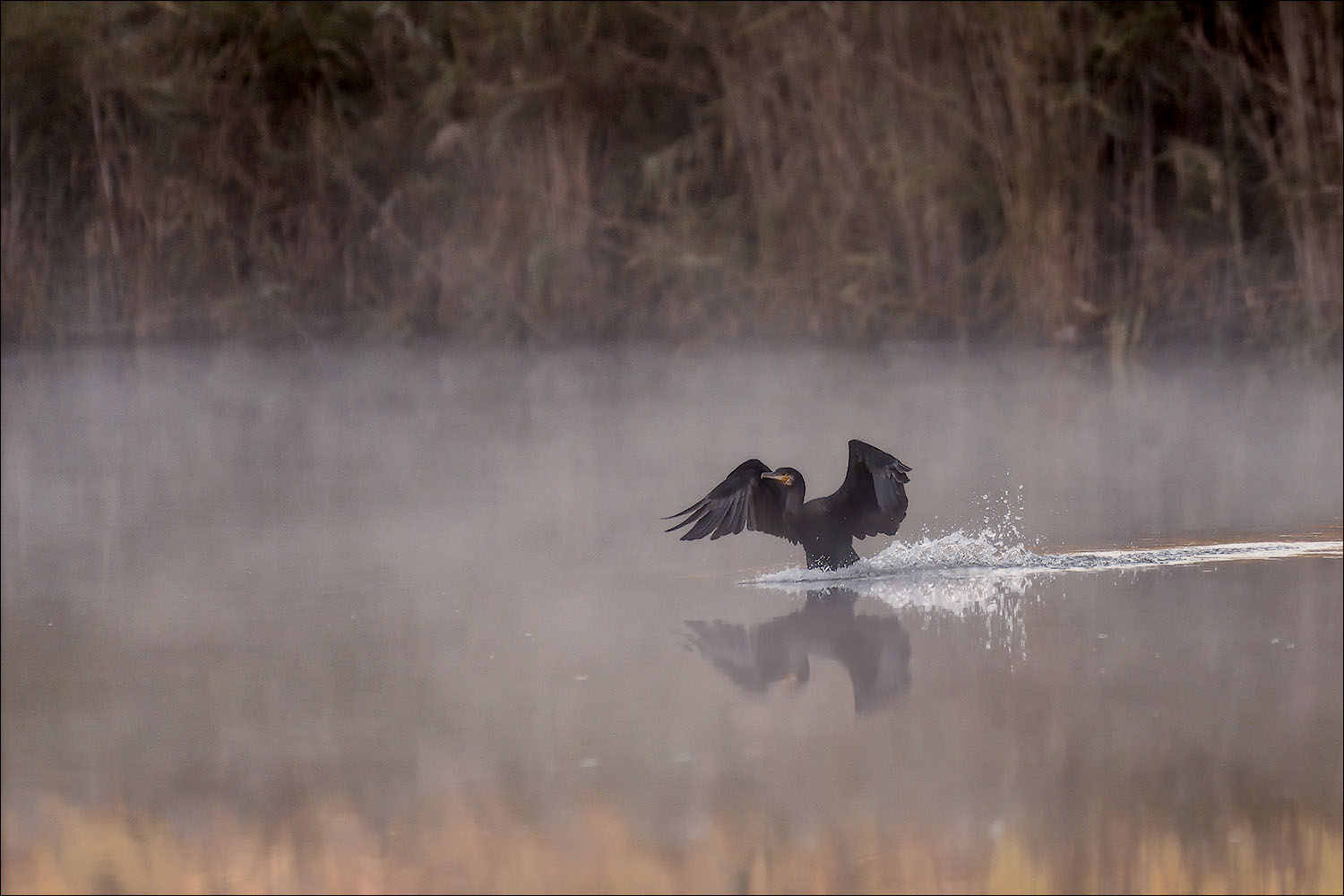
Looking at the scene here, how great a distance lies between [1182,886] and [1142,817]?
0.19 meters

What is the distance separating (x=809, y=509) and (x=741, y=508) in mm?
128

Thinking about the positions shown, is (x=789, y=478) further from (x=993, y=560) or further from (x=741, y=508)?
(x=993, y=560)

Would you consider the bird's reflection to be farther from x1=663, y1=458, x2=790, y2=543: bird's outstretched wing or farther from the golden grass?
the golden grass

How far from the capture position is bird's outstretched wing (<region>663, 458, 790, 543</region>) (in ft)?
11.1

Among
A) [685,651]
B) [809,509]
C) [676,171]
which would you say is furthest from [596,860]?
[676,171]

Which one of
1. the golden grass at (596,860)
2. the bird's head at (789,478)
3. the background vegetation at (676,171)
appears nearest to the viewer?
the golden grass at (596,860)

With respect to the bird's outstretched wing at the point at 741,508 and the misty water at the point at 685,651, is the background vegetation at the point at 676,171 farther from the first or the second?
the bird's outstretched wing at the point at 741,508

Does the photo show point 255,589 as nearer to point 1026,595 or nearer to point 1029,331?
point 1026,595

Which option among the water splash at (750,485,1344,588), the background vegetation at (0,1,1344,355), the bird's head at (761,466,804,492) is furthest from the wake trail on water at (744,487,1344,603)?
the background vegetation at (0,1,1344,355)

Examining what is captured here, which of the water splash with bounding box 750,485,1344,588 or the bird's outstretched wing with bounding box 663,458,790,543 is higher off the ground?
the bird's outstretched wing with bounding box 663,458,790,543

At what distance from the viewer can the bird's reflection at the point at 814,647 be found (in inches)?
103

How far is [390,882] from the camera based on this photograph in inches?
73.7

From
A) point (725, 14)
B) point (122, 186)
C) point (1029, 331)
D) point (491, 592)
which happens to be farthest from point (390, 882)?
point (122, 186)

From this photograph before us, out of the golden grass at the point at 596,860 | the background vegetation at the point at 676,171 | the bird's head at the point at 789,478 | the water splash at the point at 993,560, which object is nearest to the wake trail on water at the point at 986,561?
the water splash at the point at 993,560
